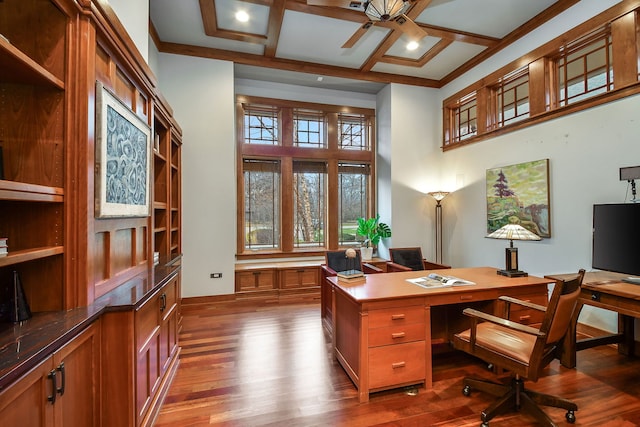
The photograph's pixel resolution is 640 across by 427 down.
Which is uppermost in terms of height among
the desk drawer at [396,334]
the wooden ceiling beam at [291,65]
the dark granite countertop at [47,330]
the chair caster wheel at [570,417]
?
the wooden ceiling beam at [291,65]

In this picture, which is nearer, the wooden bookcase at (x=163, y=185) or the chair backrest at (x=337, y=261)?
the wooden bookcase at (x=163, y=185)

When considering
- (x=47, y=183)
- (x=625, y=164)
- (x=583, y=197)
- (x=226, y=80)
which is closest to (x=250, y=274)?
(x=226, y=80)

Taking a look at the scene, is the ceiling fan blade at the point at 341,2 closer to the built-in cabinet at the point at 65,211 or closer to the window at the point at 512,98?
the built-in cabinet at the point at 65,211

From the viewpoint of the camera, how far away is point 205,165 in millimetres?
4582

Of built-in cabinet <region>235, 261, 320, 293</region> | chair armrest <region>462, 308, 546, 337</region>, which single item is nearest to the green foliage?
built-in cabinet <region>235, 261, 320, 293</region>

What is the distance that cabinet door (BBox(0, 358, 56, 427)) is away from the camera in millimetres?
938

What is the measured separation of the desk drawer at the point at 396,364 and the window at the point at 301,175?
11.3ft

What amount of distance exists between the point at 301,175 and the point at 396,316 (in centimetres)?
393

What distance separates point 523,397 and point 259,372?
2.06 m

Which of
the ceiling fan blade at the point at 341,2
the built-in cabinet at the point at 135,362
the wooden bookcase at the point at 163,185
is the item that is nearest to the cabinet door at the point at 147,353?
the built-in cabinet at the point at 135,362

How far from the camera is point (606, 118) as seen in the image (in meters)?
3.13

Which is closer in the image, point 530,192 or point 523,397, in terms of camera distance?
point 523,397

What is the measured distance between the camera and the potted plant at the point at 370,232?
5467mm

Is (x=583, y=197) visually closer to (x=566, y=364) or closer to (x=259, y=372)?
(x=566, y=364)
